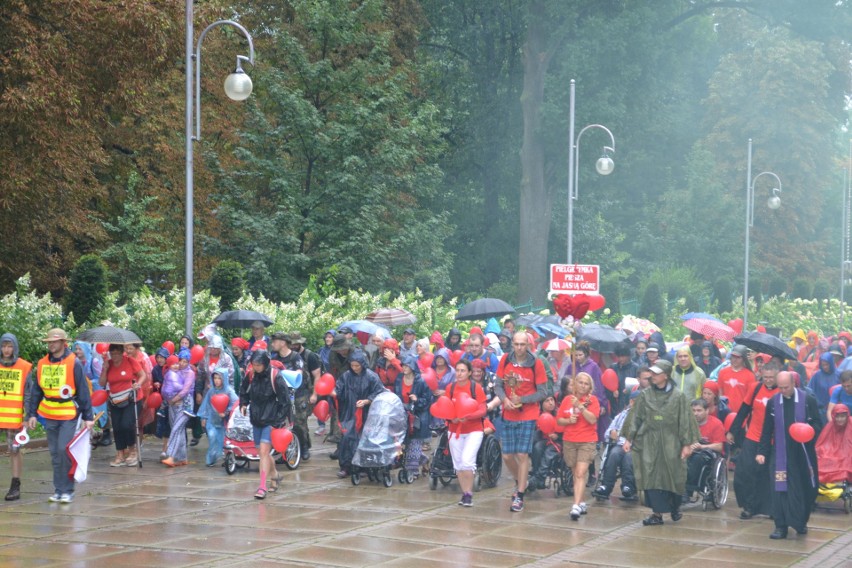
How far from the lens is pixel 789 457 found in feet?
40.2

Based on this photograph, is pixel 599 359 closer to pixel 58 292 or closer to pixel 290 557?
pixel 290 557

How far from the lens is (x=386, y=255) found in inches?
1362

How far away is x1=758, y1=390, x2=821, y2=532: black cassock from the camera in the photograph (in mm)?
12055

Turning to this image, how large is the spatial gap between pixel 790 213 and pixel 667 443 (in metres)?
51.3

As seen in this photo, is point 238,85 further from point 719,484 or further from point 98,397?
point 719,484

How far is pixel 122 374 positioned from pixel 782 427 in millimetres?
8563

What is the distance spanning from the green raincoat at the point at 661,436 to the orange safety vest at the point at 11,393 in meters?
6.70

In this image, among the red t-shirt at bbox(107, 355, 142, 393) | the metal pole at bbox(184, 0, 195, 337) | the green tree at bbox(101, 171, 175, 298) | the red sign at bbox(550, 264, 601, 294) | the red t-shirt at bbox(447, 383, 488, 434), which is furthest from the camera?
the green tree at bbox(101, 171, 175, 298)

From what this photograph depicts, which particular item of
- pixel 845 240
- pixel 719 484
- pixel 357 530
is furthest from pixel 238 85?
pixel 845 240

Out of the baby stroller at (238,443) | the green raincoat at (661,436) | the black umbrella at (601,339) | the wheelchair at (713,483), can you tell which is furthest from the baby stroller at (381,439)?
the wheelchair at (713,483)

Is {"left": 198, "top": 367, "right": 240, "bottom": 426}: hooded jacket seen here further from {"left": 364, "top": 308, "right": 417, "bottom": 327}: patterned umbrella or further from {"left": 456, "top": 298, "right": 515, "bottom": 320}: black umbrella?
{"left": 456, "top": 298, "right": 515, "bottom": 320}: black umbrella

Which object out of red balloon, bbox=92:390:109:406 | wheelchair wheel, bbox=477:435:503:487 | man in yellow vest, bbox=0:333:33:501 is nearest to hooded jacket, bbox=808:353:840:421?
wheelchair wheel, bbox=477:435:503:487

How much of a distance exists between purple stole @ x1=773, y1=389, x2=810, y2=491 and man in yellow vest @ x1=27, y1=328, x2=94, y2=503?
732 cm

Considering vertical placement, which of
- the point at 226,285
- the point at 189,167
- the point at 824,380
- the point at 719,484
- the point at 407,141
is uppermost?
the point at 407,141
